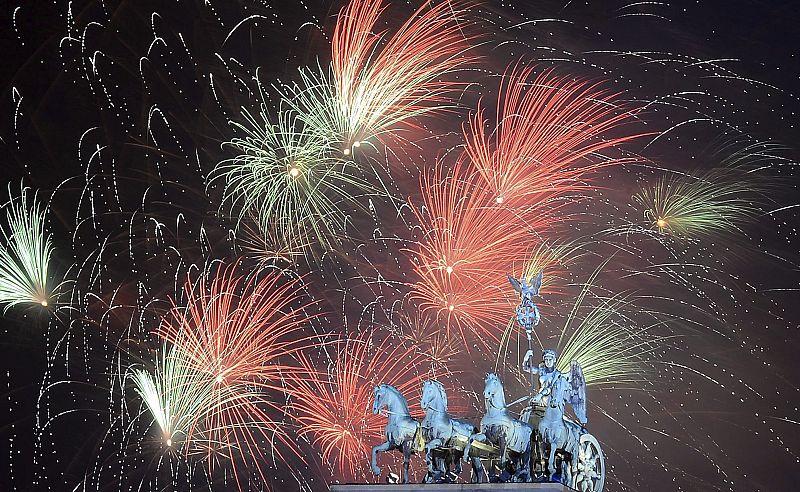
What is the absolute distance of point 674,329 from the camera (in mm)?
26141

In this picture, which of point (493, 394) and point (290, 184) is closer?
point (493, 394)

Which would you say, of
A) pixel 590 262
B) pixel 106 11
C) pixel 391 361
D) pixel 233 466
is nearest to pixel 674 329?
pixel 590 262

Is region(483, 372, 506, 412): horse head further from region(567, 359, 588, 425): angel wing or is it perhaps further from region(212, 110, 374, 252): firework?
region(212, 110, 374, 252): firework

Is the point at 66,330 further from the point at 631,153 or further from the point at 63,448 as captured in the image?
the point at 631,153

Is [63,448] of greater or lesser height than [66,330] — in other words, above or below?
below

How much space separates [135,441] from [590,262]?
11.4 m

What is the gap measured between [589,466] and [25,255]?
45.5 ft

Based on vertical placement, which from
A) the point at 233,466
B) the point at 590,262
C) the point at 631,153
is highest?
the point at 631,153

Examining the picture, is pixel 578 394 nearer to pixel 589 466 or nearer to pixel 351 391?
pixel 589 466

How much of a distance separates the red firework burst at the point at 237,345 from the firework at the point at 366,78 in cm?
400

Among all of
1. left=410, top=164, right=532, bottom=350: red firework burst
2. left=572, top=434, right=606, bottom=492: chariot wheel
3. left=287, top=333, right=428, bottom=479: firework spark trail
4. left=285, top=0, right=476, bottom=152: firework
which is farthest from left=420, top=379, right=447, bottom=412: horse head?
left=285, top=0, right=476, bottom=152: firework

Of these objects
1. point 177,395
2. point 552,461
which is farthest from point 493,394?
point 177,395

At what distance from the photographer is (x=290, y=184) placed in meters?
24.3

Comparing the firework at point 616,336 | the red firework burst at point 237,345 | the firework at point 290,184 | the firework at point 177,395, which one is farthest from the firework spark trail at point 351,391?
the firework at point 616,336
